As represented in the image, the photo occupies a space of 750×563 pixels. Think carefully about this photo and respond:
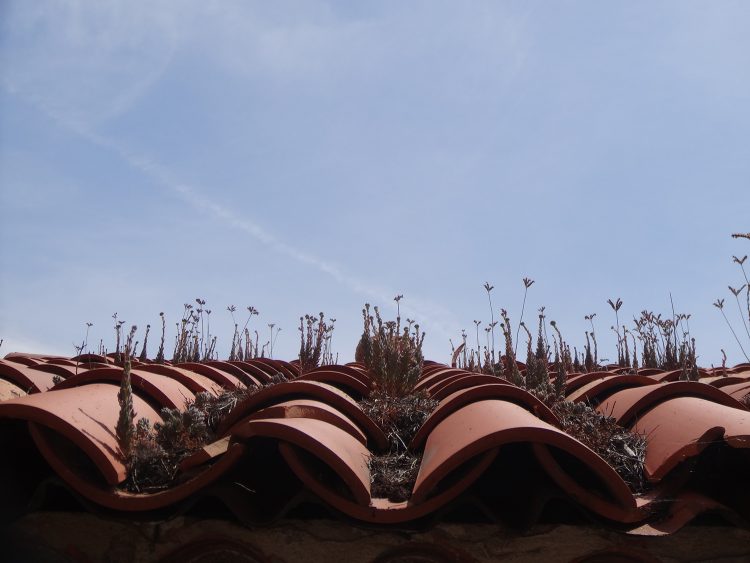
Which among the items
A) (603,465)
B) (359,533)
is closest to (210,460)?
(359,533)

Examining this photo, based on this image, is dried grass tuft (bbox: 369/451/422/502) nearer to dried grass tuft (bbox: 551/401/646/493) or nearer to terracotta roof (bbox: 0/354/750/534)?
terracotta roof (bbox: 0/354/750/534)

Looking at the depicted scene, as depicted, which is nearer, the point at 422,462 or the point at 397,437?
the point at 422,462

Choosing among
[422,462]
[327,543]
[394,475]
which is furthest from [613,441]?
[327,543]

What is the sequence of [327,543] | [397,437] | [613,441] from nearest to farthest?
[327,543] < [613,441] < [397,437]

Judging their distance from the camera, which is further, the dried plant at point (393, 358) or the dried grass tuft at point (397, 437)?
the dried plant at point (393, 358)

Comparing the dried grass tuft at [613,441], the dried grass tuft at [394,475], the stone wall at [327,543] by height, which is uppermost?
the dried grass tuft at [613,441]

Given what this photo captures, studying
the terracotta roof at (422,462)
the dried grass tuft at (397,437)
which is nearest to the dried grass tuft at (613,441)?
the terracotta roof at (422,462)

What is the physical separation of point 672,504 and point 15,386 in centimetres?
370

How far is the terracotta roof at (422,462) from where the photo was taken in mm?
2414

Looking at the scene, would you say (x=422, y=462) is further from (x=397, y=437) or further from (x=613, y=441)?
(x=613, y=441)

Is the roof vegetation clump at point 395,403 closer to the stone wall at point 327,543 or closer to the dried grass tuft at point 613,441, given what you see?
the stone wall at point 327,543

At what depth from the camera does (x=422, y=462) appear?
2730mm

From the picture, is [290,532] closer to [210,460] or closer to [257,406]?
[210,460]

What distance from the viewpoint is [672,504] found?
2.54 metres
